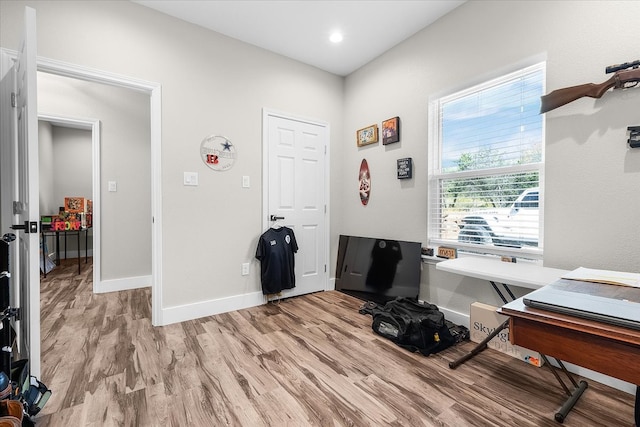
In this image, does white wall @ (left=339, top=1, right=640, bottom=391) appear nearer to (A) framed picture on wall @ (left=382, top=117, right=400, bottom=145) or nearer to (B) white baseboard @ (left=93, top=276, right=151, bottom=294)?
(A) framed picture on wall @ (left=382, top=117, right=400, bottom=145)

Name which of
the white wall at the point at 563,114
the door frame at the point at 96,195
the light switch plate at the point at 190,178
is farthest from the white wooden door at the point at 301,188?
the door frame at the point at 96,195

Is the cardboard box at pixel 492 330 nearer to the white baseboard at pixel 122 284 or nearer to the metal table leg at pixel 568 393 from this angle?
the metal table leg at pixel 568 393

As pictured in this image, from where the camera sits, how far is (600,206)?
1.75 m

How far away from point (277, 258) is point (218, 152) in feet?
4.17

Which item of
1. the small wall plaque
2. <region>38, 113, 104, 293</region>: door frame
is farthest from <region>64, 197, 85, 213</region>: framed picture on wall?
the small wall plaque

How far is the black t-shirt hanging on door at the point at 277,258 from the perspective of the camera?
3.05m

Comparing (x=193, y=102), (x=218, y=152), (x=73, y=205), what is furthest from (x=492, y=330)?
(x=73, y=205)

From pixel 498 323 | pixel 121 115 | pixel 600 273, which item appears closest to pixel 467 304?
pixel 498 323

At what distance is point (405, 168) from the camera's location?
2928mm

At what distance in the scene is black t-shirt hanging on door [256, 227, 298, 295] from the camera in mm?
3051

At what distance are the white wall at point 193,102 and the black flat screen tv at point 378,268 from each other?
3.71ft

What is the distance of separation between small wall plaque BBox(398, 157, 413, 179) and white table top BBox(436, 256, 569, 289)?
42.5 inches

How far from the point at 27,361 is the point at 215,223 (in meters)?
1.62

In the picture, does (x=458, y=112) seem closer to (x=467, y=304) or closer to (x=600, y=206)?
(x=600, y=206)
